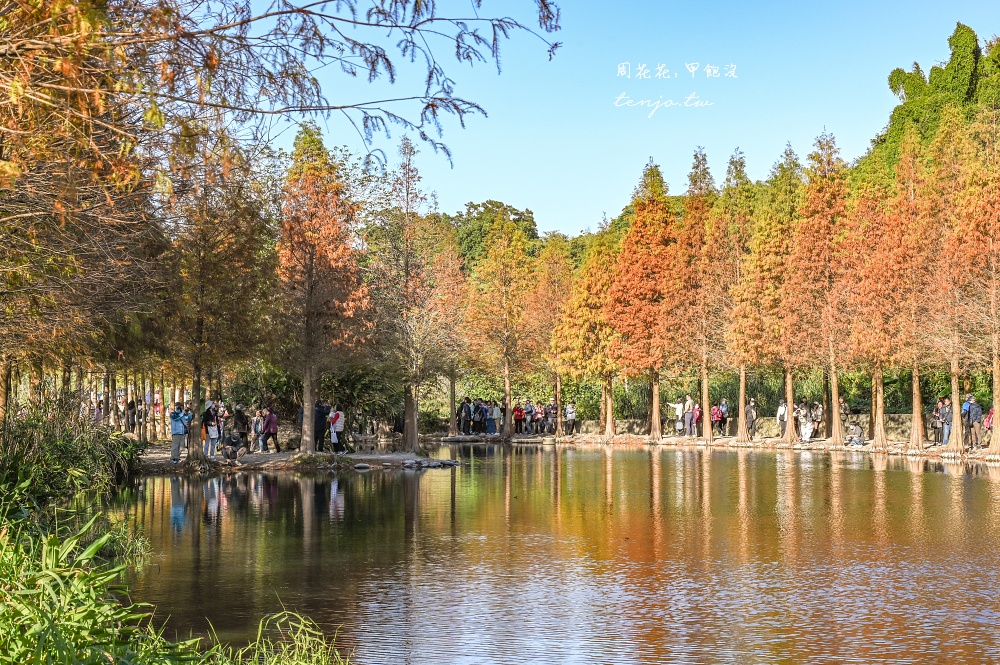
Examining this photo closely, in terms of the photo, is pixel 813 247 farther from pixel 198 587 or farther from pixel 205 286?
pixel 198 587

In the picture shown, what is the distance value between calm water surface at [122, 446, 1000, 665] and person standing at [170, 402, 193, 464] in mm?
3842

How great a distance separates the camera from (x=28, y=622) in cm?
647

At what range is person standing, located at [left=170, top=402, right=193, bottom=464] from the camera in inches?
1189

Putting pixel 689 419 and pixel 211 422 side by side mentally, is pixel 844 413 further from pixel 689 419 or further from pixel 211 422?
pixel 211 422

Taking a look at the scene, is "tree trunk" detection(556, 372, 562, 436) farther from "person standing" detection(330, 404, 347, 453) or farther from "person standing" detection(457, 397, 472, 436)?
"person standing" detection(330, 404, 347, 453)

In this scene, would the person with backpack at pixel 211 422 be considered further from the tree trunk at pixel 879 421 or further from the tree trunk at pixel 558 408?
the tree trunk at pixel 558 408


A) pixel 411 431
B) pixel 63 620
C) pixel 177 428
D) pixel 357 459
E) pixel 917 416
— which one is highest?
pixel 917 416

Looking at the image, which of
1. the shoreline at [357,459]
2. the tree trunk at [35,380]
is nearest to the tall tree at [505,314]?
the shoreline at [357,459]

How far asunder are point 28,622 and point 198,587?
600 centimetres

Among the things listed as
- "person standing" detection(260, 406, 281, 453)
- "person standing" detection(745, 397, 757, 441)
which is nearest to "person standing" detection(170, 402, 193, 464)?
"person standing" detection(260, 406, 281, 453)

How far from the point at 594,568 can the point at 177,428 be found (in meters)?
20.0

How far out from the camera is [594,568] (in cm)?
1391

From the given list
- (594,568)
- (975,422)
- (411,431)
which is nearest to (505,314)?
(411,431)

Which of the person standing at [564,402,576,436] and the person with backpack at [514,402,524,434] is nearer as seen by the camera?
the person standing at [564,402,576,436]
